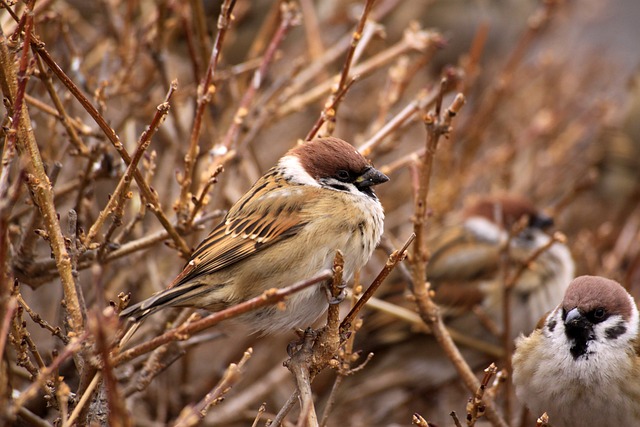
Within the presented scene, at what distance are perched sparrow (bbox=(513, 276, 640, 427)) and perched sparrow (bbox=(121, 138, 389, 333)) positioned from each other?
726mm

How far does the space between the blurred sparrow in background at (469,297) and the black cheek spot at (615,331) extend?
1.31 metres

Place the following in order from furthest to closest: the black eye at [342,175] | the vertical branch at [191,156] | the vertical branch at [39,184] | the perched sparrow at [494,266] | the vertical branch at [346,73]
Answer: the perched sparrow at [494,266] < the black eye at [342,175] < the vertical branch at [346,73] < the vertical branch at [191,156] < the vertical branch at [39,184]

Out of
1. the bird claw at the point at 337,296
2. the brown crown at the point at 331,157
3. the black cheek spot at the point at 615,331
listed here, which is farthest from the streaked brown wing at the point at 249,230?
the black cheek spot at the point at 615,331

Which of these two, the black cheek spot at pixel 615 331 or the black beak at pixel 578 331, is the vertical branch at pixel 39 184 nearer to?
the black beak at pixel 578 331

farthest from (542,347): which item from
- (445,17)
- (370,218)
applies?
(445,17)

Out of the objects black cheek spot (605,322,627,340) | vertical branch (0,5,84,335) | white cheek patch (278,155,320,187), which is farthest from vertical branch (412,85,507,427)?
vertical branch (0,5,84,335)

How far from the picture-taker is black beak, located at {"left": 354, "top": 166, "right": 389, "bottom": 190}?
2.55 m

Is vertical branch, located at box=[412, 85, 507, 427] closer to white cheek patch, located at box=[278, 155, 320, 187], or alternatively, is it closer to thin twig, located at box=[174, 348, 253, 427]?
white cheek patch, located at box=[278, 155, 320, 187]

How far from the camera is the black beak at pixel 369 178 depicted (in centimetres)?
255

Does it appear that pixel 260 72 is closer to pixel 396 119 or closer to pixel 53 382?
pixel 396 119

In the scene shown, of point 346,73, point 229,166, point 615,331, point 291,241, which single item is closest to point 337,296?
point 291,241

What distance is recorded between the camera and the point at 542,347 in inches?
109

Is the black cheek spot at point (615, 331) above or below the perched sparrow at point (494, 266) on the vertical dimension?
below

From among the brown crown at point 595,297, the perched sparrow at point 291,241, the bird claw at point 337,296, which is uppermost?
the perched sparrow at point 291,241
